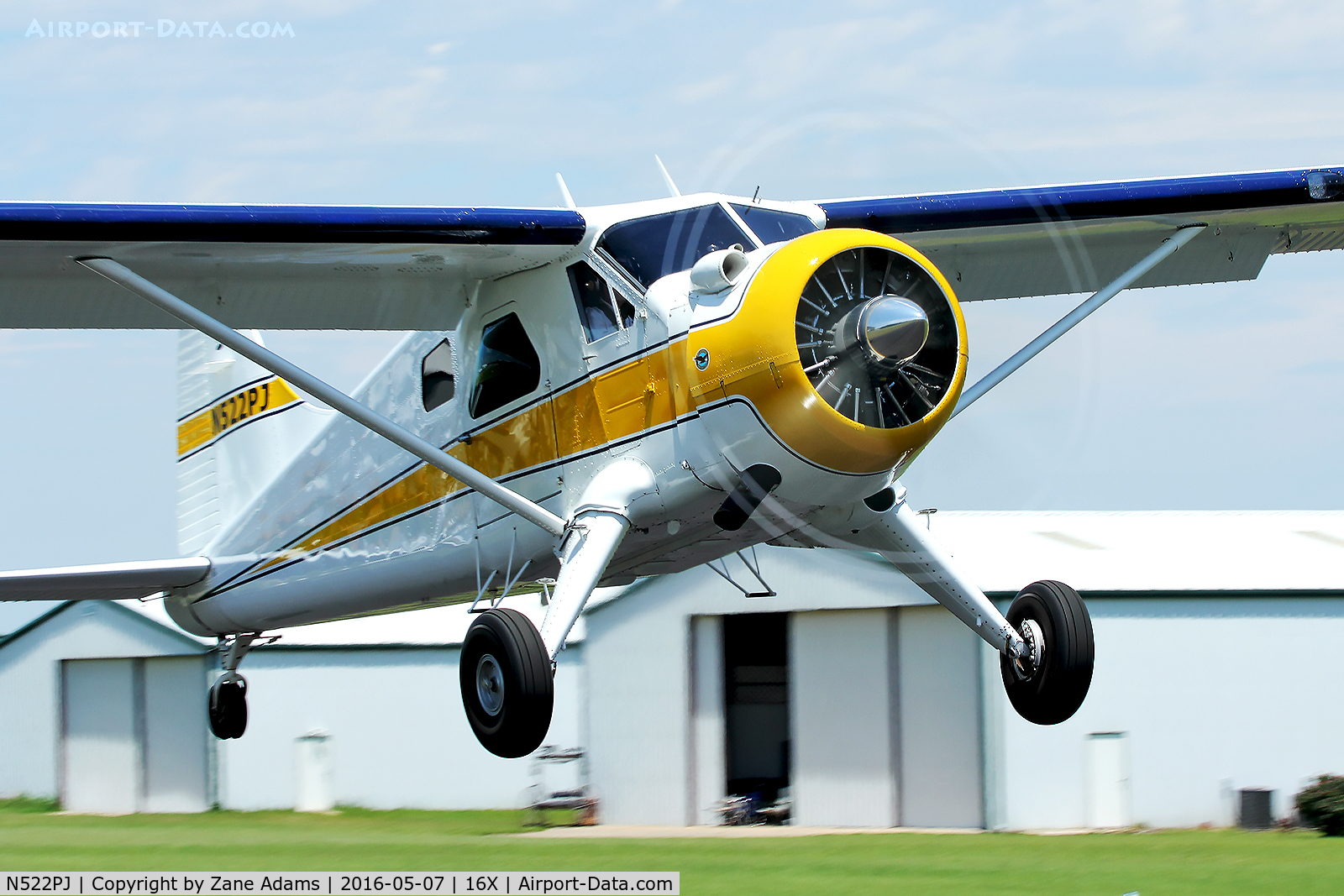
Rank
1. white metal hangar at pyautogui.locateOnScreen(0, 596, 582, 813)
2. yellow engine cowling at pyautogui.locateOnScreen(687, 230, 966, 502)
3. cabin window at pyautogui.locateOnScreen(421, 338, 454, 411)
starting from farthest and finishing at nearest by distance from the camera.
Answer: white metal hangar at pyautogui.locateOnScreen(0, 596, 582, 813)
cabin window at pyautogui.locateOnScreen(421, 338, 454, 411)
yellow engine cowling at pyautogui.locateOnScreen(687, 230, 966, 502)

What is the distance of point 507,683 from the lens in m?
8.37

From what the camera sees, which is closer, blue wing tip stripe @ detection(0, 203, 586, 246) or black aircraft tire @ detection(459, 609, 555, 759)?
black aircraft tire @ detection(459, 609, 555, 759)

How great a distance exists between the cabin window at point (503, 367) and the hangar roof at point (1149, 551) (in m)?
9.40

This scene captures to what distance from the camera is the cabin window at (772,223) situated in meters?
8.67

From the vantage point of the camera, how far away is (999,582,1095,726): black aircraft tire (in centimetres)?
919

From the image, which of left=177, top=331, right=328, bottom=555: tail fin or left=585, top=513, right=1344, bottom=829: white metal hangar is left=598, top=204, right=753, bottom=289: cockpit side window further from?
left=585, top=513, right=1344, bottom=829: white metal hangar

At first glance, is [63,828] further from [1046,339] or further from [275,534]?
[1046,339]

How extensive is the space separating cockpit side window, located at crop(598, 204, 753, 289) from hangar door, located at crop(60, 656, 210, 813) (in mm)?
21428

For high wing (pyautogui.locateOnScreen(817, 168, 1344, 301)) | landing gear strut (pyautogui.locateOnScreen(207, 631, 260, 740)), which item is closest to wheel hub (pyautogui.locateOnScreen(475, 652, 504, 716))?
high wing (pyautogui.locateOnScreen(817, 168, 1344, 301))

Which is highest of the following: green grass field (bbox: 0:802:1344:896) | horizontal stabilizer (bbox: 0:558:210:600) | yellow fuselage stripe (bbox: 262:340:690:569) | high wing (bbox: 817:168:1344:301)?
high wing (bbox: 817:168:1344:301)

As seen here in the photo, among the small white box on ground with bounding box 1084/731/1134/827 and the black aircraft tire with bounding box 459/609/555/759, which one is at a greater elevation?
the black aircraft tire with bounding box 459/609/555/759

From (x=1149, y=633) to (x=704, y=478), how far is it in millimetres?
12276

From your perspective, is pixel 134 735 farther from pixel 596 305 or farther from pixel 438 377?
pixel 596 305

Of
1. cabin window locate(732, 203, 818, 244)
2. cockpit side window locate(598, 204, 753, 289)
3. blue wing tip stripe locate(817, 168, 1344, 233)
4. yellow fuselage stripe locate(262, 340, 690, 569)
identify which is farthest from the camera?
blue wing tip stripe locate(817, 168, 1344, 233)
